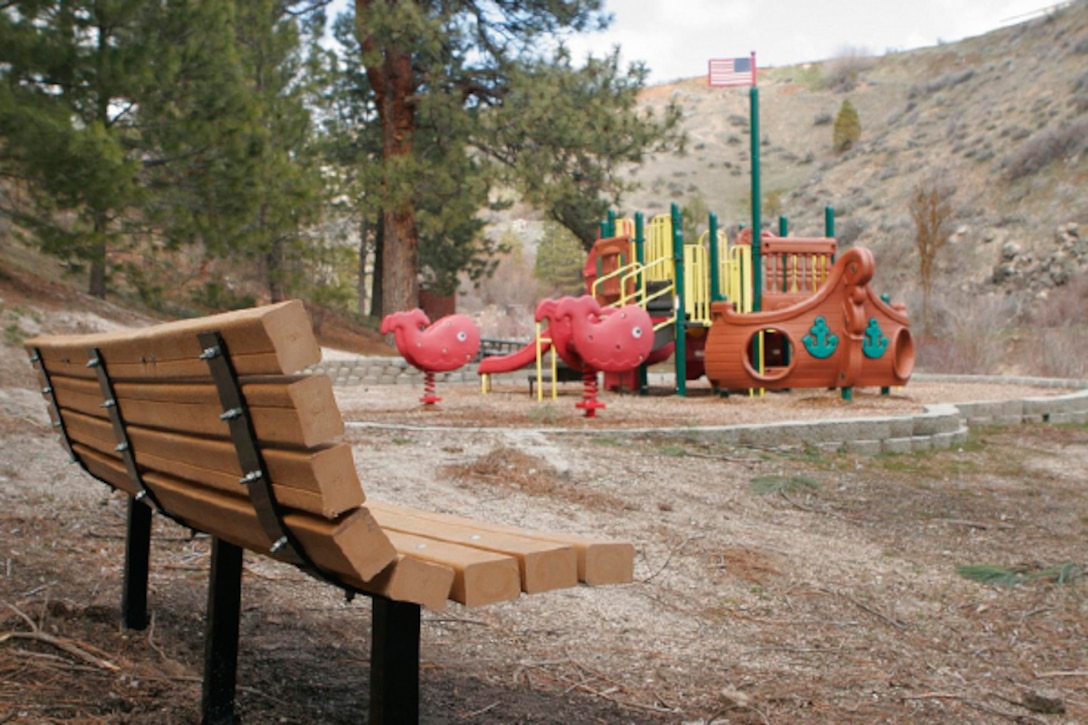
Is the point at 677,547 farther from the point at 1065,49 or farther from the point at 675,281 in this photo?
the point at 1065,49

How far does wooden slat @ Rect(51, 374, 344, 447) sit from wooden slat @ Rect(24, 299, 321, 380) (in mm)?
31

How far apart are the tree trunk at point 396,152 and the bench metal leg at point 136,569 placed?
1667cm

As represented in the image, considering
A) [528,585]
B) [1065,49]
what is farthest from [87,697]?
[1065,49]

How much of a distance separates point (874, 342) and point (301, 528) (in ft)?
32.5

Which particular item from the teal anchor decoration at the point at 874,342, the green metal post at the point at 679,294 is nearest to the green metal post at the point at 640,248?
the green metal post at the point at 679,294

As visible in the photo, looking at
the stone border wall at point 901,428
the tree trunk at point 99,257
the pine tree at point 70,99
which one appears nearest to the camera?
the stone border wall at point 901,428

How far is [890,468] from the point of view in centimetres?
809

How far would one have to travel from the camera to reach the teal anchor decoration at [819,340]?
1098cm

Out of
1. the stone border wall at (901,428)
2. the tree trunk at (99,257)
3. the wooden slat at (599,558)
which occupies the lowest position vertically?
the stone border wall at (901,428)

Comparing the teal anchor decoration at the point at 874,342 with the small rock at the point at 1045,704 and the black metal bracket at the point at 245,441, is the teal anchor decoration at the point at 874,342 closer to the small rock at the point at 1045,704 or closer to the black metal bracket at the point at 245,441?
the small rock at the point at 1045,704

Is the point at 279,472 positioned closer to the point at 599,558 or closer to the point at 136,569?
the point at 599,558

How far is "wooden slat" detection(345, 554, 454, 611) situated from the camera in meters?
1.95

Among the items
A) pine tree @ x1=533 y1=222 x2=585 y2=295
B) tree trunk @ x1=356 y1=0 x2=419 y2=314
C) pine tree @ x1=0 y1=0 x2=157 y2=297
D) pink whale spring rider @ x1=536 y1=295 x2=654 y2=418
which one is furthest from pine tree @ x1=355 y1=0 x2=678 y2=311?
pine tree @ x1=533 y1=222 x2=585 y2=295

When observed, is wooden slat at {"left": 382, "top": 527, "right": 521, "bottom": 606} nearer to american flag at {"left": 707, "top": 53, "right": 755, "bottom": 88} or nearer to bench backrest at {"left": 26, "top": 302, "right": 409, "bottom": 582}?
bench backrest at {"left": 26, "top": 302, "right": 409, "bottom": 582}
